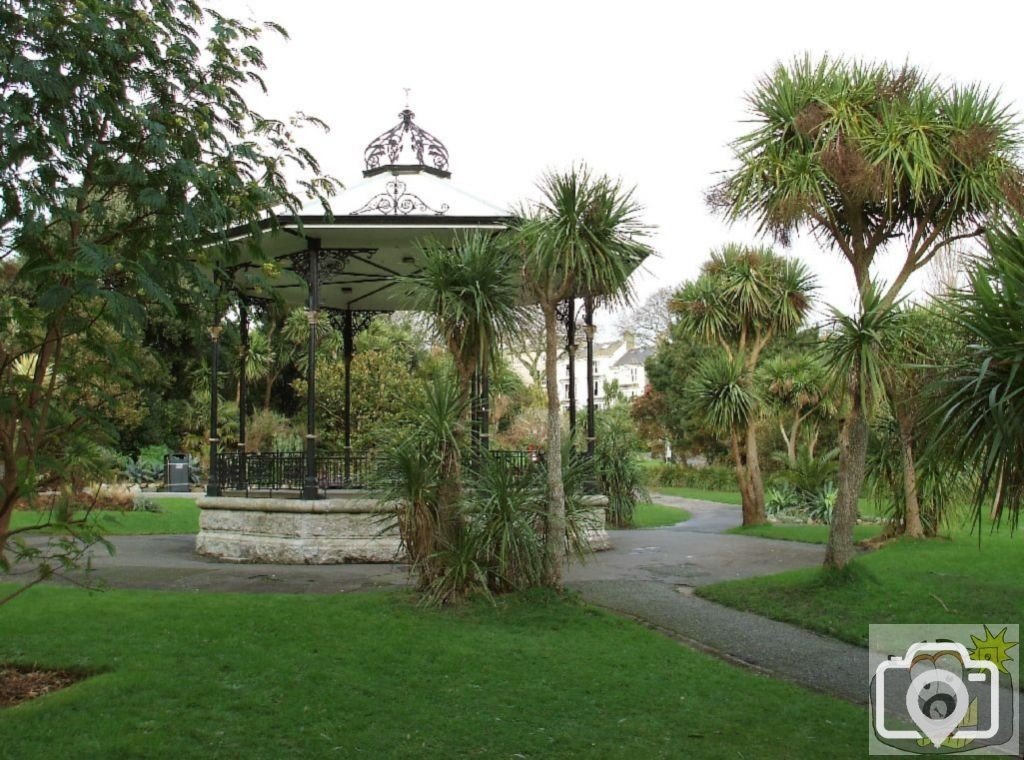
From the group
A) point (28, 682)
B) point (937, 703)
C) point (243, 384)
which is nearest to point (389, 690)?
point (28, 682)

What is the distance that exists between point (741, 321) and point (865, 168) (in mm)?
10402

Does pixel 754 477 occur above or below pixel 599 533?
above

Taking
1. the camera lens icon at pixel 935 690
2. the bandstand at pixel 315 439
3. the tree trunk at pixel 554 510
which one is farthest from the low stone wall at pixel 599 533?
the camera lens icon at pixel 935 690

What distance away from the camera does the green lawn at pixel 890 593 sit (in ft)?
28.8

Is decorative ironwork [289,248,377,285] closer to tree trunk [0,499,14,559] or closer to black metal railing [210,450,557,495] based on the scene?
black metal railing [210,450,557,495]

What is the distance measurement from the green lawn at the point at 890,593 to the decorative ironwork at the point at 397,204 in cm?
695

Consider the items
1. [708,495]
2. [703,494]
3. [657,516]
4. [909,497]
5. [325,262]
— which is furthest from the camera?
[703,494]

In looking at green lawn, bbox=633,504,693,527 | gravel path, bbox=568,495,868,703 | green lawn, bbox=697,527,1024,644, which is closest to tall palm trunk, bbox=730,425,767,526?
gravel path, bbox=568,495,868,703

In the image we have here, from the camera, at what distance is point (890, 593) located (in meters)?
9.68

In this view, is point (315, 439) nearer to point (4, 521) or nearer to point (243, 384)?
point (243, 384)

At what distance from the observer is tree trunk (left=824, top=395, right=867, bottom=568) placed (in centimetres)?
1014

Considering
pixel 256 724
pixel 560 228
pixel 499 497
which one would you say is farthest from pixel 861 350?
pixel 256 724

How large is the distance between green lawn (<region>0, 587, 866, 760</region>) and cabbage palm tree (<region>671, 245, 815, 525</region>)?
11581mm

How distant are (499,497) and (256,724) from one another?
4292 millimetres
